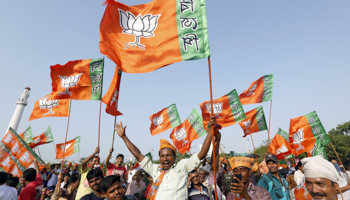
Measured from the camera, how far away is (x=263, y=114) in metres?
10.7

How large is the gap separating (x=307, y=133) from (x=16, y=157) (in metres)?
12.0

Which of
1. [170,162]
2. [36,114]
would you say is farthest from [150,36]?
[36,114]

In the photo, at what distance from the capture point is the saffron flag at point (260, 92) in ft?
33.4

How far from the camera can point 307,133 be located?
9344mm

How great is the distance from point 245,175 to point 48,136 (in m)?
12.0

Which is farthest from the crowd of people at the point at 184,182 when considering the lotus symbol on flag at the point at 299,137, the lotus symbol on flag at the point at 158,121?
the lotus symbol on flag at the point at 158,121

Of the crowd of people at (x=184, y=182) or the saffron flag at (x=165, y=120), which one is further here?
the saffron flag at (x=165, y=120)

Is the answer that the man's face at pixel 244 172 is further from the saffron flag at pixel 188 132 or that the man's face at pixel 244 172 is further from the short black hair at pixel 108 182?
the saffron flag at pixel 188 132

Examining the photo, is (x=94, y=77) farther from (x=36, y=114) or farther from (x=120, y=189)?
(x=120, y=189)

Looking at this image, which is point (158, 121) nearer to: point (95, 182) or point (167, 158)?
point (95, 182)

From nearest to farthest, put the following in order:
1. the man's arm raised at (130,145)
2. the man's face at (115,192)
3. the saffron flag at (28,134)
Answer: the man's face at (115,192) → the man's arm raised at (130,145) → the saffron flag at (28,134)

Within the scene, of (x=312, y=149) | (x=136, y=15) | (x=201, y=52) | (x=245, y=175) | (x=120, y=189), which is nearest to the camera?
(x=120, y=189)

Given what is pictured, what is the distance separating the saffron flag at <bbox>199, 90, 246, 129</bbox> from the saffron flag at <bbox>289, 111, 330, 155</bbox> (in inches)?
106

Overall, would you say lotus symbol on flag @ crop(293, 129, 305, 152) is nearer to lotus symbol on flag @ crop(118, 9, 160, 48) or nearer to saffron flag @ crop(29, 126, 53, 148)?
lotus symbol on flag @ crop(118, 9, 160, 48)
